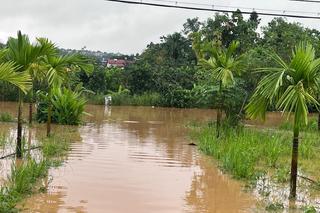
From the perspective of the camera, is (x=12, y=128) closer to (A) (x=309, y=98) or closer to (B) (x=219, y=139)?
(B) (x=219, y=139)

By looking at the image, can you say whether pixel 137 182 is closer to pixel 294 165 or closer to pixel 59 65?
pixel 294 165

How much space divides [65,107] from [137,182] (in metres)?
9.58

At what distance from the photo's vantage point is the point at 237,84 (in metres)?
18.1

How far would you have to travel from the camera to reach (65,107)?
18.2 metres

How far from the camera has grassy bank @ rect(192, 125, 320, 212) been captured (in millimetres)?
9258

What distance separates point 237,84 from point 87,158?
8.25m

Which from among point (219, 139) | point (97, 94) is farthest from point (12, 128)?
point (97, 94)

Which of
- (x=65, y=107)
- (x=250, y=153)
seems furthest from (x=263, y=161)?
(x=65, y=107)

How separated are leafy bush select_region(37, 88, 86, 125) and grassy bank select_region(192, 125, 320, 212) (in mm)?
5276

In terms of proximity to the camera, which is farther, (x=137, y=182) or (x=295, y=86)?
(x=137, y=182)

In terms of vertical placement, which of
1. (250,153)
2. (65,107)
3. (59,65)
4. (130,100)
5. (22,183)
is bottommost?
(22,183)

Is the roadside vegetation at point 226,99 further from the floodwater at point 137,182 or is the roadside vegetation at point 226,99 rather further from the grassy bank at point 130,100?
the floodwater at point 137,182

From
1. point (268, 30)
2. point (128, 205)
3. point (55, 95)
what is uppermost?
point (268, 30)

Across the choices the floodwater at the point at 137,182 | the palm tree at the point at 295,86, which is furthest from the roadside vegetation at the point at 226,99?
the floodwater at the point at 137,182
